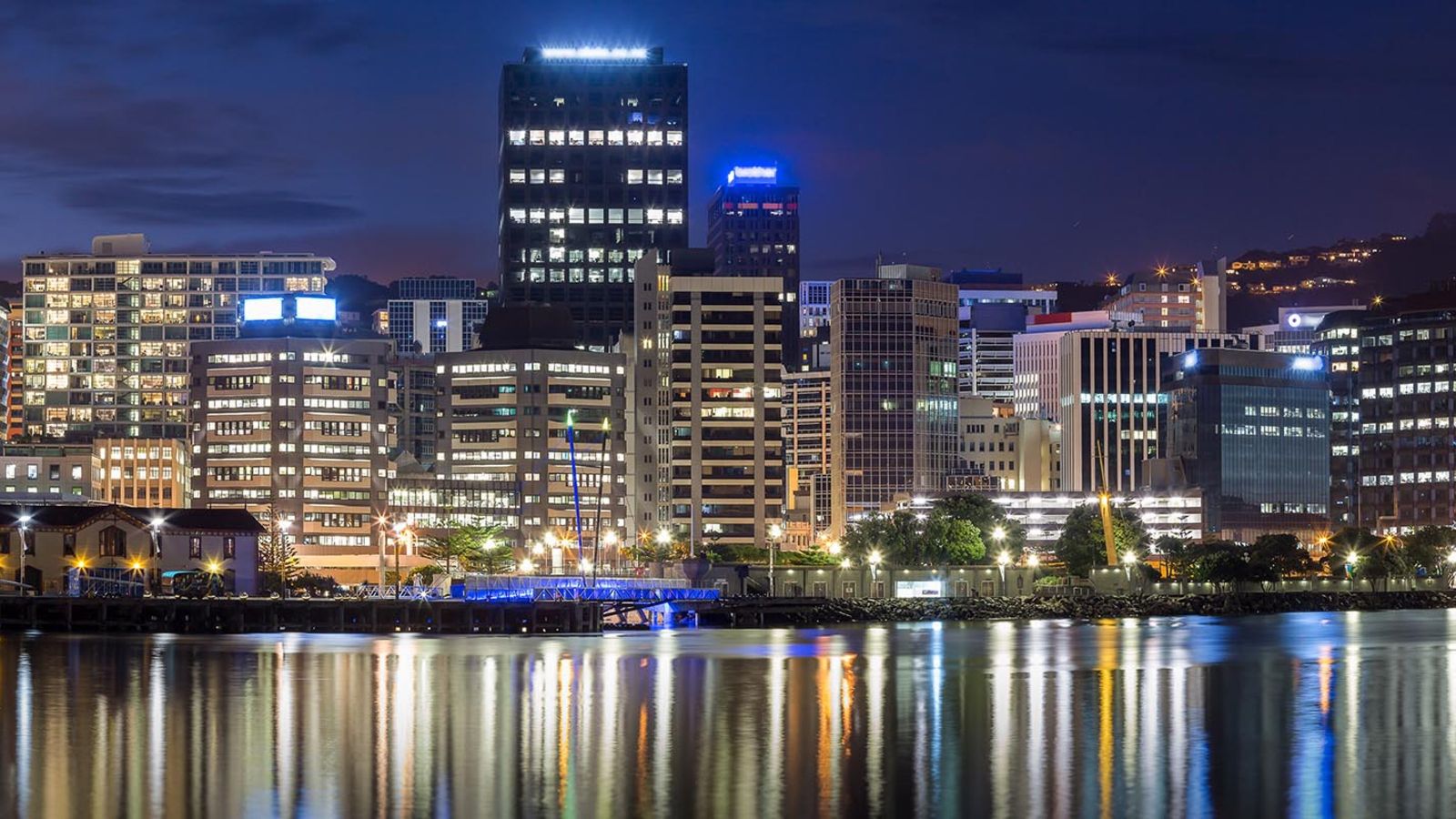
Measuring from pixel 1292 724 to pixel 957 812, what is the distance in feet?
123

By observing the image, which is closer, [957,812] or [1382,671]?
[957,812]

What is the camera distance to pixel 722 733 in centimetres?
10194

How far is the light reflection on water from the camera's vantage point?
81688 millimetres

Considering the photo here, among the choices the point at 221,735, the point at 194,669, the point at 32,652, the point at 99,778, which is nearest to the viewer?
the point at 99,778

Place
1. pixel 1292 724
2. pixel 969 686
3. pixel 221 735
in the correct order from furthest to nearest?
1. pixel 969 686
2. pixel 1292 724
3. pixel 221 735

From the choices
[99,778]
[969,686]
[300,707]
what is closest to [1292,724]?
[969,686]

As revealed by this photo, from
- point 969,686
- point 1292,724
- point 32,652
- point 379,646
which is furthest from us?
point 379,646

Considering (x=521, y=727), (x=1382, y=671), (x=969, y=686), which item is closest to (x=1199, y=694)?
(x=969, y=686)

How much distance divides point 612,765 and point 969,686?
4396 centimetres

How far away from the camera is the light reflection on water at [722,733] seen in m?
81.7

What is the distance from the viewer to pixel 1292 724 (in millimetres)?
110062

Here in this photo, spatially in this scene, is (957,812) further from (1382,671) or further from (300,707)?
(1382,671)

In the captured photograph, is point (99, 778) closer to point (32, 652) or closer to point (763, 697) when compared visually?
point (763, 697)

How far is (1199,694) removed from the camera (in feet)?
413
